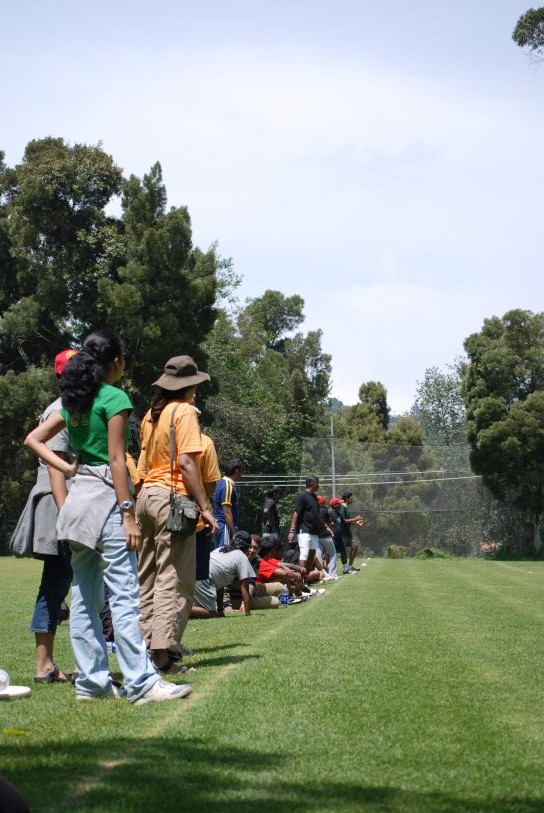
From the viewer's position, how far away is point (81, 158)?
44.6 m

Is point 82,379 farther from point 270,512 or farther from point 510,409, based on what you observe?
point 510,409

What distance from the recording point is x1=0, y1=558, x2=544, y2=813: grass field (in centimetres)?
417

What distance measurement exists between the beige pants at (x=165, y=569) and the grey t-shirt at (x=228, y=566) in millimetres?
5329

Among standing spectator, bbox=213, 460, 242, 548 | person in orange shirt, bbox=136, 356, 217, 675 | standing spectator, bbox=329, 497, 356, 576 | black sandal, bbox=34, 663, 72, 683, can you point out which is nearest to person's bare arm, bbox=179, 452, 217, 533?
person in orange shirt, bbox=136, 356, 217, 675

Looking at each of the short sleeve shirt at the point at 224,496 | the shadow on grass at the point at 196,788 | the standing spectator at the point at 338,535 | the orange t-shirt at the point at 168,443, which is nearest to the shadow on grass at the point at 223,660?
the orange t-shirt at the point at 168,443

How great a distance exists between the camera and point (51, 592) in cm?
757

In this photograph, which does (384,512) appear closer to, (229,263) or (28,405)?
(28,405)

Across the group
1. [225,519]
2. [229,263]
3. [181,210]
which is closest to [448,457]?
[181,210]

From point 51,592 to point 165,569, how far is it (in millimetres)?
815

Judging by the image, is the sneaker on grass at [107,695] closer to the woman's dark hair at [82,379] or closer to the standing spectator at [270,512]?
the woman's dark hair at [82,379]

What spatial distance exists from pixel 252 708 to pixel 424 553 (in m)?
39.8

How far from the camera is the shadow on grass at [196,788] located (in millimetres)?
3994

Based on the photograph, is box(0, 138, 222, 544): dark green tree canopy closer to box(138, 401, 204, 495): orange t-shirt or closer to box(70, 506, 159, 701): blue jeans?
box(138, 401, 204, 495): orange t-shirt

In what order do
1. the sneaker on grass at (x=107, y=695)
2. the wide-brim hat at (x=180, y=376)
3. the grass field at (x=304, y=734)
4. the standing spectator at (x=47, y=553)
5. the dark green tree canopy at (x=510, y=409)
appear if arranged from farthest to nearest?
the dark green tree canopy at (x=510, y=409) < the wide-brim hat at (x=180, y=376) < the standing spectator at (x=47, y=553) < the sneaker on grass at (x=107, y=695) < the grass field at (x=304, y=734)
